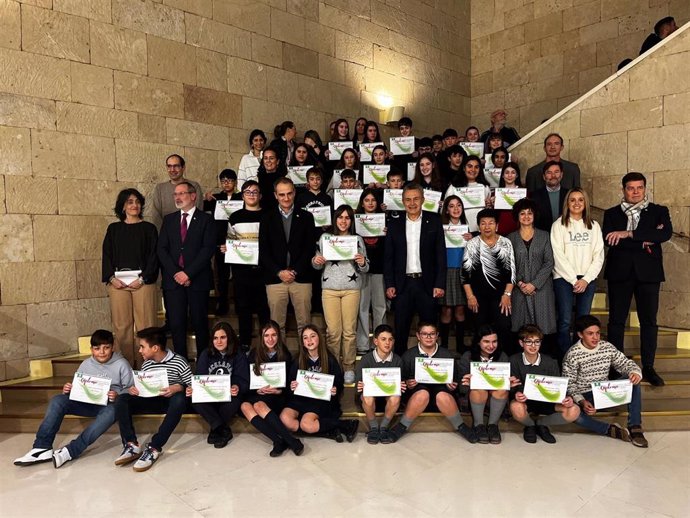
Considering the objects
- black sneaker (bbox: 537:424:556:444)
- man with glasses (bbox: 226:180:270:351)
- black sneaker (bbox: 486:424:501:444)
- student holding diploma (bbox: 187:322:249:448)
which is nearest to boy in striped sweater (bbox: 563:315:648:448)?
black sneaker (bbox: 537:424:556:444)

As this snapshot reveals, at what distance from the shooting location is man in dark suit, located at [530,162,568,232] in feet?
16.4

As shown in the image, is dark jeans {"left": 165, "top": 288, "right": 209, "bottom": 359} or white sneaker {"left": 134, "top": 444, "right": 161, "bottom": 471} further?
dark jeans {"left": 165, "top": 288, "right": 209, "bottom": 359}

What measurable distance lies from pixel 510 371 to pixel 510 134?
4.57m

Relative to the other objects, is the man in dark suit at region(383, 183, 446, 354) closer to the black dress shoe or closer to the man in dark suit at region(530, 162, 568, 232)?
the man in dark suit at region(530, 162, 568, 232)

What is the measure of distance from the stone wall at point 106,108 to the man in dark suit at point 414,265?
3381mm

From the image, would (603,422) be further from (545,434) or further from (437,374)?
(437,374)

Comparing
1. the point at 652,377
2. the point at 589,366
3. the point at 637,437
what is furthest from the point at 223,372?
the point at 652,377

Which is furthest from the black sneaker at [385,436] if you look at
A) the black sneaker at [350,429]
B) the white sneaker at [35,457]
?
the white sneaker at [35,457]

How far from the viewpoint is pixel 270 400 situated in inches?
162

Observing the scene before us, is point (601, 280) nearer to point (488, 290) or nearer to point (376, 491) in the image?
point (488, 290)

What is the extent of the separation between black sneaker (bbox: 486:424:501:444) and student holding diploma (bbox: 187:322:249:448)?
1.92m

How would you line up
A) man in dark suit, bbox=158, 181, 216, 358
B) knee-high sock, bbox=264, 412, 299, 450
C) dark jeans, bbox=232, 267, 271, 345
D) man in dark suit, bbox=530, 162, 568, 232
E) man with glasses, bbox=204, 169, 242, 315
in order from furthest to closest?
man with glasses, bbox=204, 169, 242, 315 → man in dark suit, bbox=530, 162, 568, 232 → dark jeans, bbox=232, 267, 271, 345 → man in dark suit, bbox=158, 181, 216, 358 → knee-high sock, bbox=264, 412, 299, 450

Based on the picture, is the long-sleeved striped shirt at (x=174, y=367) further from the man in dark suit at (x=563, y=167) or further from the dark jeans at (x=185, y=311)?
the man in dark suit at (x=563, y=167)

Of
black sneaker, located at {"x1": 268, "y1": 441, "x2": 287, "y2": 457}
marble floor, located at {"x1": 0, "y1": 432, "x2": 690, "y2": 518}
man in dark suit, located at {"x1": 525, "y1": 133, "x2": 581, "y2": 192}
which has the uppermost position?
man in dark suit, located at {"x1": 525, "y1": 133, "x2": 581, "y2": 192}
